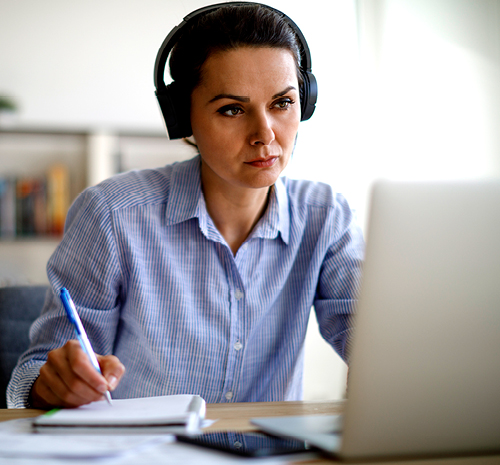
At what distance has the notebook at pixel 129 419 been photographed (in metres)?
0.55

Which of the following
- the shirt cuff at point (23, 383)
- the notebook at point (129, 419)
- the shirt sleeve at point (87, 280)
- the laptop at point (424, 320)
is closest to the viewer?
the laptop at point (424, 320)

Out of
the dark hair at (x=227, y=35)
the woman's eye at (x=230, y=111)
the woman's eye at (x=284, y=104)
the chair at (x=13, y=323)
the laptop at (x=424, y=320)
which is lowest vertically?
the chair at (x=13, y=323)

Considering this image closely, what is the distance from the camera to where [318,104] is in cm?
205

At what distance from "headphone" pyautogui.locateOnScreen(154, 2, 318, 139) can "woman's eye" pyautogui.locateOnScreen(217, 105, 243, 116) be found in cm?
12

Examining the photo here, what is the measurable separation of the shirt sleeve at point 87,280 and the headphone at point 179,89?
22 centimetres

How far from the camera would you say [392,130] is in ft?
6.75

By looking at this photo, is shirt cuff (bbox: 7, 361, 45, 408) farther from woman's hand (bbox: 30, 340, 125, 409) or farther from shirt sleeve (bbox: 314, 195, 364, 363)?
shirt sleeve (bbox: 314, 195, 364, 363)

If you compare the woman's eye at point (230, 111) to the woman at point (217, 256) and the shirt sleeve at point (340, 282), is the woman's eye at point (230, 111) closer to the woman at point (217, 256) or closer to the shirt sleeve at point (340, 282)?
the woman at point (217, 256)

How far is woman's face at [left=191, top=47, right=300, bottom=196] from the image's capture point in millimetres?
956

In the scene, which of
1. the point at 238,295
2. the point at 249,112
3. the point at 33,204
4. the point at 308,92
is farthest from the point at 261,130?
the point at 33,204

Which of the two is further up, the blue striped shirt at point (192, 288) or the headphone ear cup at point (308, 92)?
the headphone ear cup at point (308, 92)

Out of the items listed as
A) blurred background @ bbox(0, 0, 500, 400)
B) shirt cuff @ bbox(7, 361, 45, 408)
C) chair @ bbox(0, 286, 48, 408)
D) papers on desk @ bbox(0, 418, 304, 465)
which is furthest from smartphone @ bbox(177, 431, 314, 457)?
blurred background @ bbox(0, 0, 500, 400)

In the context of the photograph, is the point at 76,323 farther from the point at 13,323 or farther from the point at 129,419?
the point at 13,323

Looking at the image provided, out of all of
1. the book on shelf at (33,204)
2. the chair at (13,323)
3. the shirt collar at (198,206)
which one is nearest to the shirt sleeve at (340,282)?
the shirt collar at (198,206)
